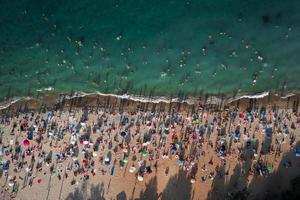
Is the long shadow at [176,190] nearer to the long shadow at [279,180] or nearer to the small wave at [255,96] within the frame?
the long shadow at [279,180]

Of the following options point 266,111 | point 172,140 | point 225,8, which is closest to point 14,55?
point 172,140

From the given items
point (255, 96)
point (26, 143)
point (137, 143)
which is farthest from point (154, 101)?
point (26, 143)

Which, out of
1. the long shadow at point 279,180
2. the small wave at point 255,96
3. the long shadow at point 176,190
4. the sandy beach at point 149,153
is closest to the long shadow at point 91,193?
the sandy beach at point 149,153

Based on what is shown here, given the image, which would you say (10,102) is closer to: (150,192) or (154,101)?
(154,101)

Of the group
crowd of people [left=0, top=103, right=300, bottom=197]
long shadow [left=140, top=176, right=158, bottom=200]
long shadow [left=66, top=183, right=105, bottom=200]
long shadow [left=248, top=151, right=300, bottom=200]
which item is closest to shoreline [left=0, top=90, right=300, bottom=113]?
crowd of people [left=0, top=103, right=300, bottom=197]

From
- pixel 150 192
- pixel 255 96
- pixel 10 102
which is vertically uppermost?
pixel 255 96

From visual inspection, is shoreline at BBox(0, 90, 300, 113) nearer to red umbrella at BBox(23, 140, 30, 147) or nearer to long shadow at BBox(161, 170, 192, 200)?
red umbrella at BBox(23, 140, 30, 147)
